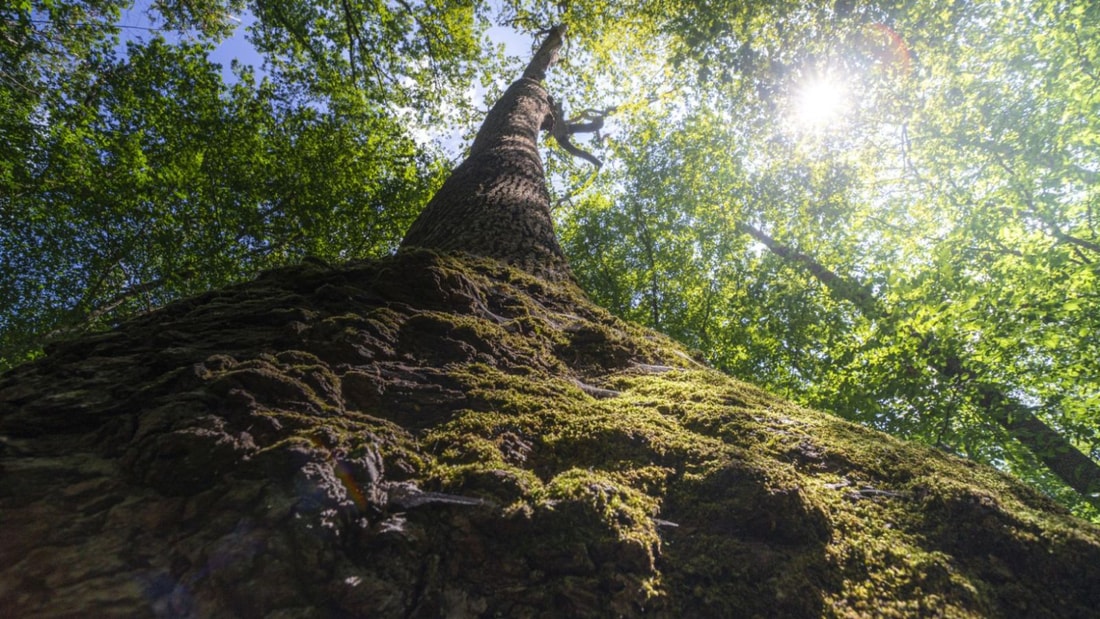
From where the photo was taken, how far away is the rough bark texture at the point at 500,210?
12.6 feet

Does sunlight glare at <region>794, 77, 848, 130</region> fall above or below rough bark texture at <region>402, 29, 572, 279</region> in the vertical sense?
above

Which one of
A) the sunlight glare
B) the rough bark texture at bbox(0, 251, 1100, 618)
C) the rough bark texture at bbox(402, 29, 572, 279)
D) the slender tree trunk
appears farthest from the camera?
the sunlight glare

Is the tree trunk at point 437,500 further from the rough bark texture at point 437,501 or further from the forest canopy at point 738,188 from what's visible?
the forest canopy at point 738,188

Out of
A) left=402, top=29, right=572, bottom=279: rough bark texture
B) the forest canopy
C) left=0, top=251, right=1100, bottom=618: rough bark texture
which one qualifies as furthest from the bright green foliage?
left=0, top=251, right=1100, bottom=618: rough bark texture

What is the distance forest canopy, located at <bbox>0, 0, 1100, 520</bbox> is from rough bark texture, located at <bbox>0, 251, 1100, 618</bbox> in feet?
24.6

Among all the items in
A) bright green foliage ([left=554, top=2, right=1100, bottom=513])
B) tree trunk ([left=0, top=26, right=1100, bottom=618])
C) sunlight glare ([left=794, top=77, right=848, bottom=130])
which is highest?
sunlight glare ([left=794, top=77, right=848, bottom=130])

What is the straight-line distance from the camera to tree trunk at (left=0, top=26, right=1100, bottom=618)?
1.02 meters

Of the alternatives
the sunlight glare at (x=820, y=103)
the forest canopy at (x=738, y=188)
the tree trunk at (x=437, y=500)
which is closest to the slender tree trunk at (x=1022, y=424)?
the forest canopy at (x=738, y=188)

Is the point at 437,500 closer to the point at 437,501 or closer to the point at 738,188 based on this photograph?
the point at 437,501

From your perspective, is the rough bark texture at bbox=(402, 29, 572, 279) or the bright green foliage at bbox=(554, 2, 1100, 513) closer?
the rough bark texture at bbox=(402, 29, 572, 279)

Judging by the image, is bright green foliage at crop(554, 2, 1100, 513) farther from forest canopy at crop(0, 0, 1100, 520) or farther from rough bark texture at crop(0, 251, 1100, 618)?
rough bark texture at crop(0, 251, 1100, 618)

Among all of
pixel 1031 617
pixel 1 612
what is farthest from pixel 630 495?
pixel 1 612

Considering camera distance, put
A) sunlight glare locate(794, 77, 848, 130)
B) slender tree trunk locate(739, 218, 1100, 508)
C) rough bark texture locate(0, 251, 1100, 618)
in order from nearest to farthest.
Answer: rough bark texture locate(0, 251, 1100, 618) → slender tree trunk locate(739, 218, 1100, 508) → sunlight glare locate(794, 77, 848, 130)

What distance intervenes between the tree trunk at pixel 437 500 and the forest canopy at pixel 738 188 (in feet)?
24.6
